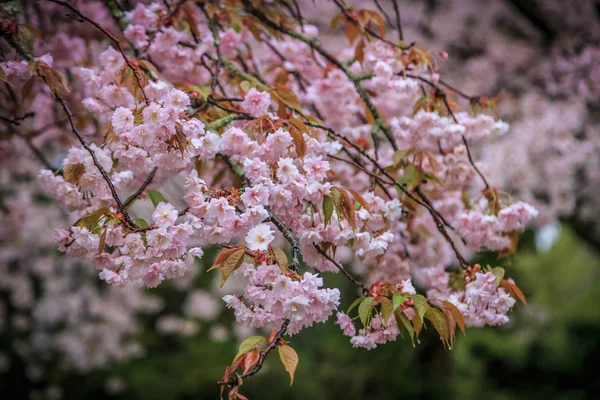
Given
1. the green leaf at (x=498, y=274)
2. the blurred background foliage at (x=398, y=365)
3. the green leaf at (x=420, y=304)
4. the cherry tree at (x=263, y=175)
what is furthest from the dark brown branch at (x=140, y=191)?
the blurred background foliage at (x=398, y=365)

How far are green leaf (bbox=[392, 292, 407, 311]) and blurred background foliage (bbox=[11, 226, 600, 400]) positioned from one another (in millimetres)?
3087

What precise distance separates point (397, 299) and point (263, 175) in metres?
0.39

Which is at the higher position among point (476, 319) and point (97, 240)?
point (476, 319)

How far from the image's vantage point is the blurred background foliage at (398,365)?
181 inches

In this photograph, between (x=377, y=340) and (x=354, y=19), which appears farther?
(x=354, y=19)

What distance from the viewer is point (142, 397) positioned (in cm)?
462

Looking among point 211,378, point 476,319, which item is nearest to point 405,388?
point 211,378

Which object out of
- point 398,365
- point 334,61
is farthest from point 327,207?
point 398,365

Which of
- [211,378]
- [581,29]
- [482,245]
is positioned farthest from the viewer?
[211,378]

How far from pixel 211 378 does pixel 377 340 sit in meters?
3.64

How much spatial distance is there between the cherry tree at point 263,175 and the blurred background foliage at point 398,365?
8.53 feet

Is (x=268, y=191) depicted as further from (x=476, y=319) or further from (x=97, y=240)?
(x=476, y=319)

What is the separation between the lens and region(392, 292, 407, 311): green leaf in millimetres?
1074

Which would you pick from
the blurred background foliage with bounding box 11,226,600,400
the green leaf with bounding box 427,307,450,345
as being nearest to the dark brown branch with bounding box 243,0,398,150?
the green leaf with bounding box 427,307,450,345
